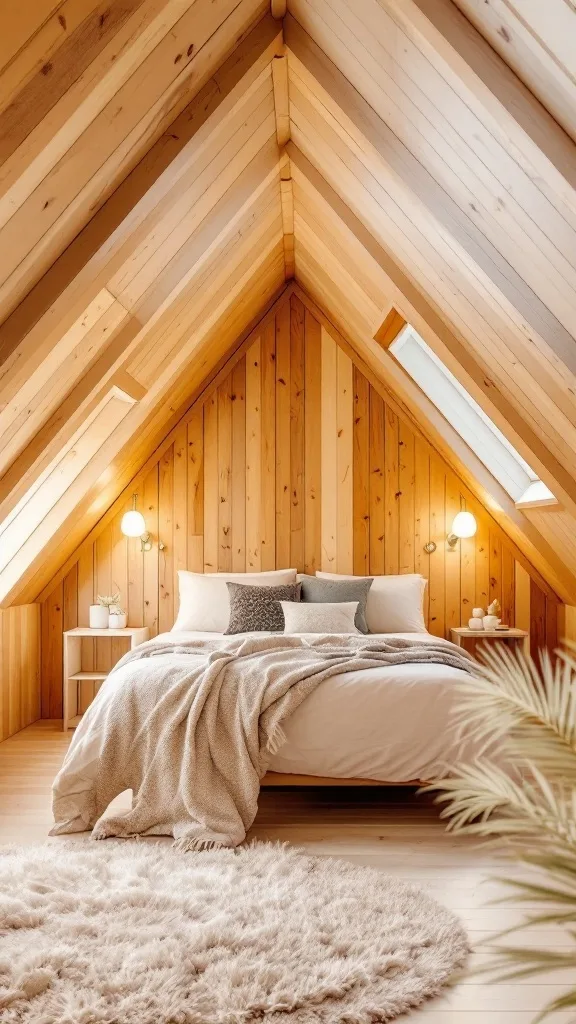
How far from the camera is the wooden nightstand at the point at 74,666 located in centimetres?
476

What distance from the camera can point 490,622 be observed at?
4816 mm

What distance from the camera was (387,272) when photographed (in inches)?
133

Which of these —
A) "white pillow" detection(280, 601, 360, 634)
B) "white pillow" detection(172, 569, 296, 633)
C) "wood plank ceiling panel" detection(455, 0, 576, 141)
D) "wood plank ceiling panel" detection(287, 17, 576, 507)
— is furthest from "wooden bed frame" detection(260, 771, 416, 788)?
"wood plank ceiling panel" detection(455, 0, 576, 141)

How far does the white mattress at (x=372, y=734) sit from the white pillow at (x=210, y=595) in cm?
159

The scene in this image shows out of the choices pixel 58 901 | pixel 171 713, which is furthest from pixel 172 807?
pixel 58 901

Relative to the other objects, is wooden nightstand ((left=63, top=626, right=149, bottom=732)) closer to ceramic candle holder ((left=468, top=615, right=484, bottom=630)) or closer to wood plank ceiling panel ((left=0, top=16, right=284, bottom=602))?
wood plank ceiling panel ((left=0, top=16, right=284, bottom=602))

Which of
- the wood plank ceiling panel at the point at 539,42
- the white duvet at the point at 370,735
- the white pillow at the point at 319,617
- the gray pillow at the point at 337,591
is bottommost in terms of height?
the white duvet at the point at 370,735

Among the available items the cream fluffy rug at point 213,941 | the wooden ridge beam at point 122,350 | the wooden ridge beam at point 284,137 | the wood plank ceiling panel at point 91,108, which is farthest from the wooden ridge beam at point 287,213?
the cream fluffy rug at point 213,941

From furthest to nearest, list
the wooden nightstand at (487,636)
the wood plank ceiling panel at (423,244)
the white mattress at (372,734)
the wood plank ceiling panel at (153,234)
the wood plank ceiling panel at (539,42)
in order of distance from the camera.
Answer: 1. the wooden nightstand at (487,636)
2. the white mattress at (372,734)
3. the wood plank ceiling panel at (423,244)
4. the wood plank ceiling panel at (153,234)
5. the wood plank ceiling panel at (539,42)

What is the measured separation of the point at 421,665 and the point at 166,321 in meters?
1.80

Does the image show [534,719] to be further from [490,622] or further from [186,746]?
[490,622]

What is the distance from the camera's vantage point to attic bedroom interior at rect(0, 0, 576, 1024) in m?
1.86

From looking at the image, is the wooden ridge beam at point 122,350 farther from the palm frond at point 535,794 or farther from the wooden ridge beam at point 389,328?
the palm frond at point 535,794

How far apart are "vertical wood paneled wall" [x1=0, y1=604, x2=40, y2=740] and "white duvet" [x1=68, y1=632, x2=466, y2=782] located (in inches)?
63.1
